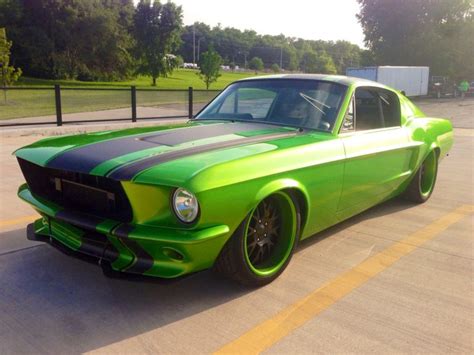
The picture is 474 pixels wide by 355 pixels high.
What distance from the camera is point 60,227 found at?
3109 millimetres

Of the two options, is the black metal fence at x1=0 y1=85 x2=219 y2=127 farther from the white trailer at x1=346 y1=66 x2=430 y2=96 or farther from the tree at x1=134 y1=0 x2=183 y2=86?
the tree at x1=134 y1=0 x2=183 y2=86

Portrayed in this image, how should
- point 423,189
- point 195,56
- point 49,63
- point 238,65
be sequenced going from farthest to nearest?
point 238,65 < point 195,56 < point 49,63 < point 423,189

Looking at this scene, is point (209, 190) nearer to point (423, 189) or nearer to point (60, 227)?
point (60, 227)

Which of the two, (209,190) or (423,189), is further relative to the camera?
(423,189)

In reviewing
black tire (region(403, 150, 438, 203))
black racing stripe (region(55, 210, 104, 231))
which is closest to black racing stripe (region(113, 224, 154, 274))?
black racing stripe (region(55, 210, 104, 231))

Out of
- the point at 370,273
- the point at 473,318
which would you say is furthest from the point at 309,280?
the point at 473,318

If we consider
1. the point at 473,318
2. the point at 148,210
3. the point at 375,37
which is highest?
the point at 375,37

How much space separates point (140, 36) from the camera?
47.3 metres

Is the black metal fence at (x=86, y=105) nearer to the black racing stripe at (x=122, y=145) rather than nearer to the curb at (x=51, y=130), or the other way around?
the curb at (x=51, y=130)

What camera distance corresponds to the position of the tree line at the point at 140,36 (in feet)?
144

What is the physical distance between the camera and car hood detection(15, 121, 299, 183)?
2752mm

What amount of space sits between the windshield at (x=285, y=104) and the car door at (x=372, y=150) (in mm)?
190

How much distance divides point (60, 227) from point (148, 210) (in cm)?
81

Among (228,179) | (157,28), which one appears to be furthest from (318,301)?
(157,28)
